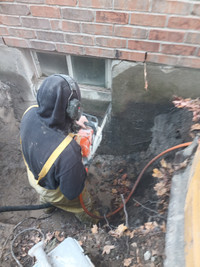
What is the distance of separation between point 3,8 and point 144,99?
2.27 metres

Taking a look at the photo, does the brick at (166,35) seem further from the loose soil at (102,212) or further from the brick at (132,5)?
the loose soil at (102,212)

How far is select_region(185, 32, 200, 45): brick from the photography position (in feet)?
6.68

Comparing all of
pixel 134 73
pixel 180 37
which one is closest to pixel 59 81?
pixel 134 73

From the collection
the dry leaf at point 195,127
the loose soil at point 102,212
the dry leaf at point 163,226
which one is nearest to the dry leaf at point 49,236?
the loose soil at point 102,212

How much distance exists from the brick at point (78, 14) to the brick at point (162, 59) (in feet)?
2.78

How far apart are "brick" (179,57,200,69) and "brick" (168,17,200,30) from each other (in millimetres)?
338

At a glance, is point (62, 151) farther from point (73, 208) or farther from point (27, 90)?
point (27, 90)

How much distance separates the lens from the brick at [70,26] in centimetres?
236

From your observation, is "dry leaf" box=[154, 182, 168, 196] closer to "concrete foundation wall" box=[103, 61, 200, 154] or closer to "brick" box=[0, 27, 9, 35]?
"concrete foundation wall" box=[103, 61, 200, 154]

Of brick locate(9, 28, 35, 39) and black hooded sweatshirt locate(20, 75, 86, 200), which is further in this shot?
brick locate(9, 28, 35, 39)

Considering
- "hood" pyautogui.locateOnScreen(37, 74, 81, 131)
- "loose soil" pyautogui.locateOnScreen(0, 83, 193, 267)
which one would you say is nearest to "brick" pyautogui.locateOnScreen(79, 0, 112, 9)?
"hood" pyautogui.locateOnScreen(37, 74, 81, 131)

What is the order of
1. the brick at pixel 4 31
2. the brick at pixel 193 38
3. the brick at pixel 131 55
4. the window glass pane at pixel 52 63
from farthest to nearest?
the window glass pane at pixel 52 63, the brick at pixel 4 31, the brick at pixel 131 55, the brick at pixel 193 38

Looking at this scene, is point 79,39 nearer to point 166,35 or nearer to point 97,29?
point 97,29

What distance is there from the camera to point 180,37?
2.10m
